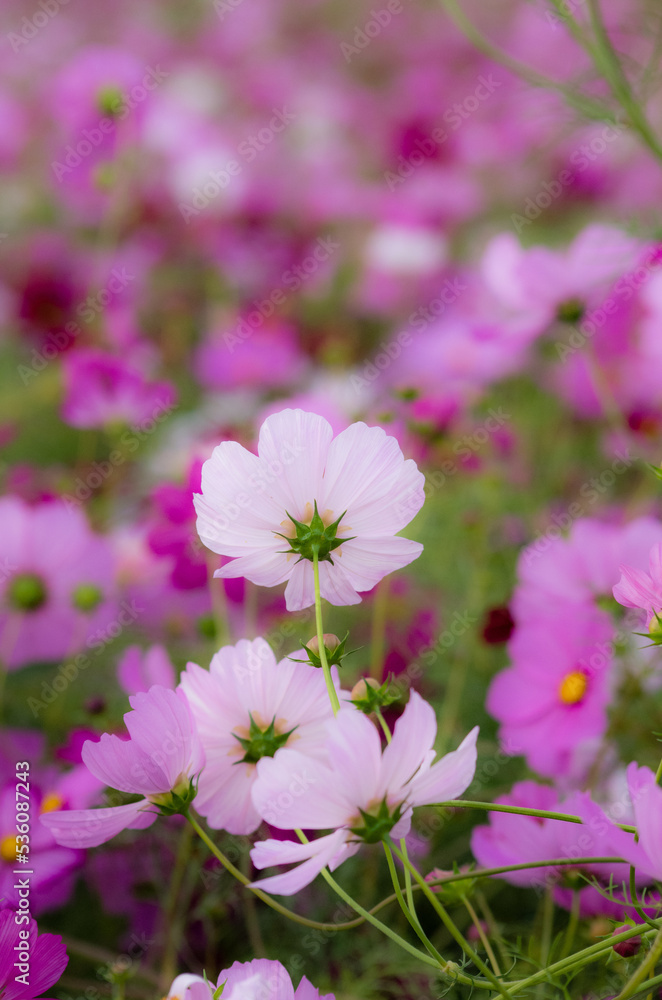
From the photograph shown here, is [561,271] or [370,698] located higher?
[561,271]

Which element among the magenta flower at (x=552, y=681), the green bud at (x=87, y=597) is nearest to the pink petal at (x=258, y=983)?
the magenta flower at (x=552, y=681)

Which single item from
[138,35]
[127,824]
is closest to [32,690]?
[127,824]

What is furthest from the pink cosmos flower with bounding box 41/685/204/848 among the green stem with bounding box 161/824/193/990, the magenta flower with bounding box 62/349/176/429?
the magenta flower with bounding box 62/349/176/429

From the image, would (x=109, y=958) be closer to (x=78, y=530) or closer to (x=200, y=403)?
(x=78, y=530)

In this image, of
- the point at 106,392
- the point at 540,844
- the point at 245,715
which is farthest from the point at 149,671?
the point at 106,392

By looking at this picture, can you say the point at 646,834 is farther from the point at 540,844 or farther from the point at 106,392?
the point at 106,392

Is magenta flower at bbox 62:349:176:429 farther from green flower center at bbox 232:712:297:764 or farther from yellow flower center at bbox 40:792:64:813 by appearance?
green flower center at bbox 232:712:297:764
